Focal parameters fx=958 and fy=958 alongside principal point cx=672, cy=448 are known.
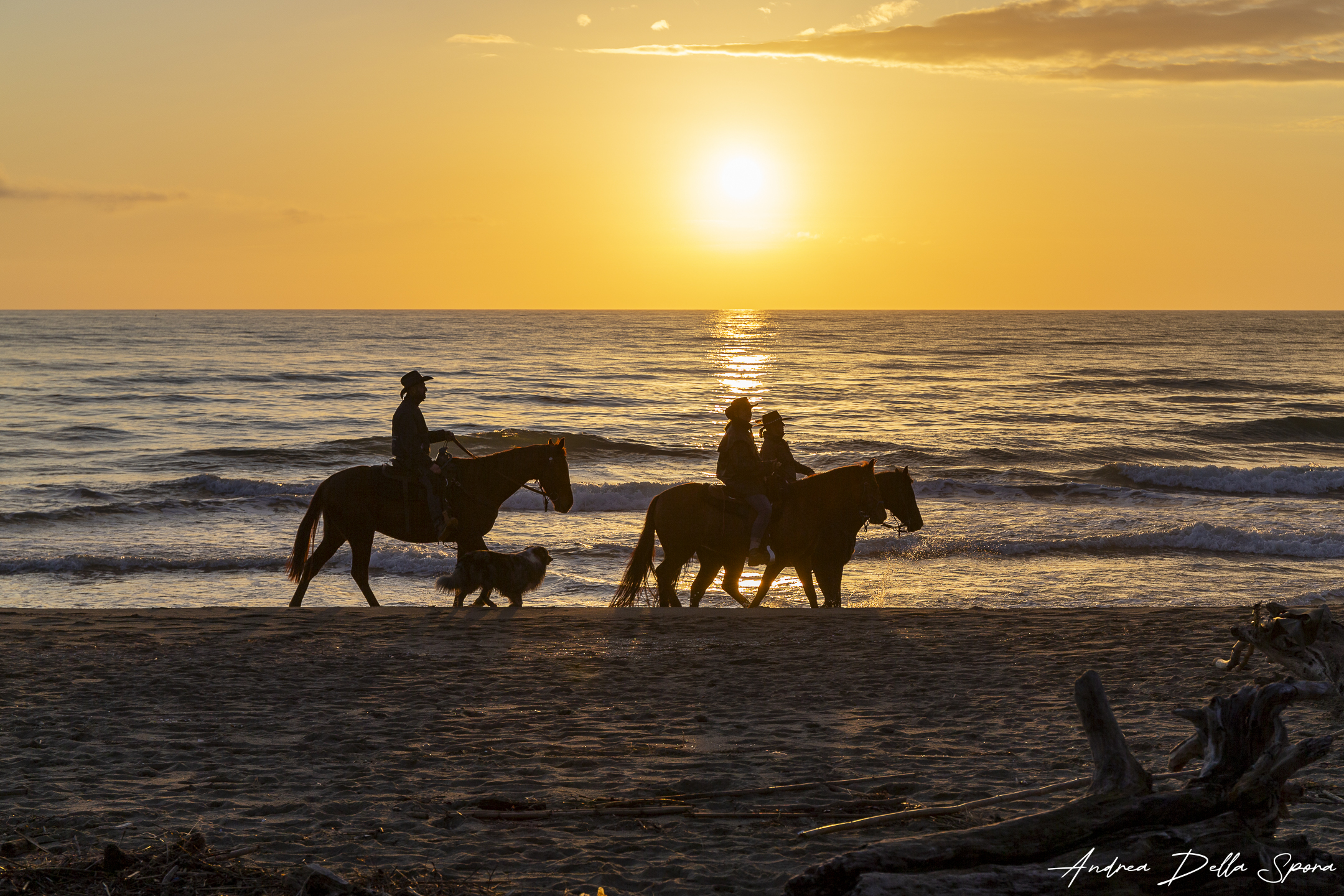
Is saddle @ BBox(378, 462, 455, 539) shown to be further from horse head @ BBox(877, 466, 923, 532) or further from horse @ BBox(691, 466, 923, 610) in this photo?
horse head @ BBox(877, 466, 923, 532)

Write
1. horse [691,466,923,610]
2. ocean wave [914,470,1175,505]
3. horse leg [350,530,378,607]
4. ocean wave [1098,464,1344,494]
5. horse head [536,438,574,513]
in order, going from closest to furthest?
horse [691,466,923,610] → horse leg [350,530,378,607] → horse head [536,438,574,513] → ocean wave [914,470,1175,505] → ocean wave [1098,464,1344,494]

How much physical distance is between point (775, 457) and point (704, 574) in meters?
1.62

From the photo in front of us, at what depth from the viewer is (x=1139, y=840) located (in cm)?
338

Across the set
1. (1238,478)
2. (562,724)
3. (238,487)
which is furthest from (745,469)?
(1238,478)

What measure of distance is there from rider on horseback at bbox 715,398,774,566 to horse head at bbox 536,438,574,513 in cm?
205

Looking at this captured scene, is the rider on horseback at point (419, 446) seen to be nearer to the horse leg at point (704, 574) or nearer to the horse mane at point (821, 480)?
the horse leg at point (704, 574)

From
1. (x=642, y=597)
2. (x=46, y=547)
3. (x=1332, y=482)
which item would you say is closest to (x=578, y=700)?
(x=642, y=597)

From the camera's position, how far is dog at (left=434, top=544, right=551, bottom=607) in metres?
10.9

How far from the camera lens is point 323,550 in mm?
11641

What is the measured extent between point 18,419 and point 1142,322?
150294 mm

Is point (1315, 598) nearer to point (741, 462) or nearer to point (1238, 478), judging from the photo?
point (741, 462)

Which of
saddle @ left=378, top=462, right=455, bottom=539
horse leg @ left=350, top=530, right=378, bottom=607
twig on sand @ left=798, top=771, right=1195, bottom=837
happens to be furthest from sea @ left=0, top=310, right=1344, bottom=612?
twig on sand @ left=798, top=771, right=1195, bottom=837

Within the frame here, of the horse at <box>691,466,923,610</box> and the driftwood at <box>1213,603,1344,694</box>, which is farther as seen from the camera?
the horse at <box>691,466,923,610</box>

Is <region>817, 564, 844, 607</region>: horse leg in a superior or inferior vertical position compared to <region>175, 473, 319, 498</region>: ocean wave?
superior
